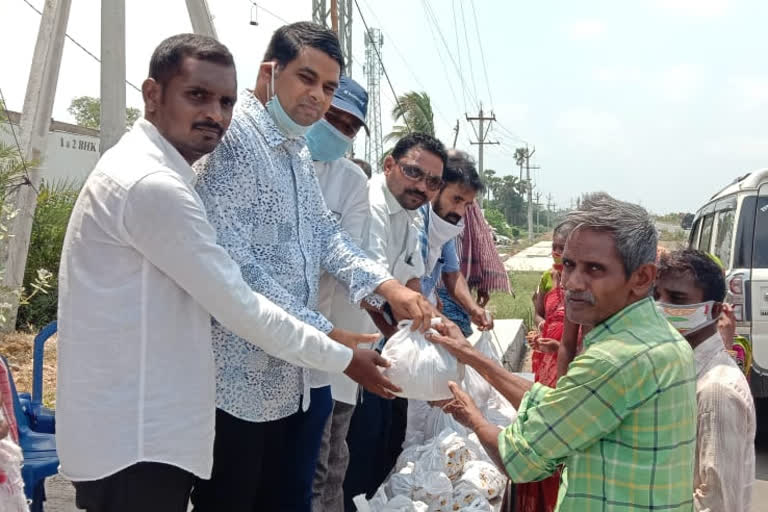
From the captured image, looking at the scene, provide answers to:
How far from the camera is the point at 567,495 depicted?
1.93m

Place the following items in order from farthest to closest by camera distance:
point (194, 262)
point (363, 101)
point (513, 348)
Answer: point (513, 348), point (363, 101), point (194, 262)

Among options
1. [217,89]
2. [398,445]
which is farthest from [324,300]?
[398,445]

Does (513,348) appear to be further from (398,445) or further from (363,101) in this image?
(363,101)

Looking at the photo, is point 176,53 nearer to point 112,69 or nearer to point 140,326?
point 140,326

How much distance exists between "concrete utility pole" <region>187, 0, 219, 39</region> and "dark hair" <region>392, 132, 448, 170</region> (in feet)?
22.7

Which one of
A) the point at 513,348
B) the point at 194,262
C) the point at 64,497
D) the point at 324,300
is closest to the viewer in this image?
the point at 194,262

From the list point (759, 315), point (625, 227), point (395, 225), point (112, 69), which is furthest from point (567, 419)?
point (112, 69)

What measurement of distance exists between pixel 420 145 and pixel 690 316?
4.84 ft

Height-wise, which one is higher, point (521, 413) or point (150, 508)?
point (521, 413)

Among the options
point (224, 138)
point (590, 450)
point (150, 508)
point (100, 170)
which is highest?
point (224, 138)

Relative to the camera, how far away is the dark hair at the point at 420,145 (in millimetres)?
3537

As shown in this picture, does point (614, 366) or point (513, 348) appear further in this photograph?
point (513, 348)

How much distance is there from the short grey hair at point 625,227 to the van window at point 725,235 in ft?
15.9

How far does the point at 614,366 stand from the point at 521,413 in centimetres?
33
